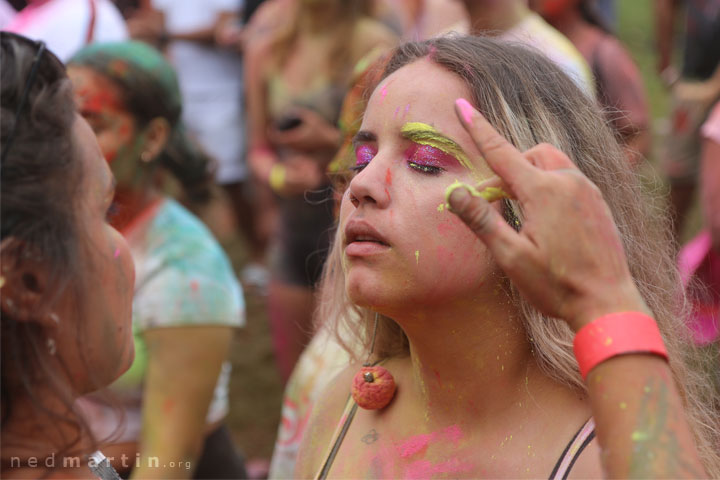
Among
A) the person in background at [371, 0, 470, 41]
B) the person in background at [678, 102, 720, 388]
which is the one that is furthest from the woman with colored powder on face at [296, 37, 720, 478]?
the person in background at [371, 0, 470, 41]

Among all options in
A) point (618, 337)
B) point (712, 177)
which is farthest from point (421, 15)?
point (618, 337)

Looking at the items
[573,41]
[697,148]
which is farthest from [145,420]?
[697,148]

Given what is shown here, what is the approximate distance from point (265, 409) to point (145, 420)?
2.48 m

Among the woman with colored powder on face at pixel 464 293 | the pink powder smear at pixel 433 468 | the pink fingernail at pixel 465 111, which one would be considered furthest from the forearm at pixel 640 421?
the pink powder smear at pixel 433 468

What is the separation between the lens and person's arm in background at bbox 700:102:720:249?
3.31m

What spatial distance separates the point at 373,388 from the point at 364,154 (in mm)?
518

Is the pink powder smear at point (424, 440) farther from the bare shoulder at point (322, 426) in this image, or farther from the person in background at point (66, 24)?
the person in background at point (66, 24)

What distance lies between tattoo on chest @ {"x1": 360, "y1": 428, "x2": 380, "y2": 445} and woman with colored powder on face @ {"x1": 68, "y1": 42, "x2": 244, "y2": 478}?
992mm

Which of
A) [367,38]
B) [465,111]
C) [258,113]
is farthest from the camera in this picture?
[258,113]

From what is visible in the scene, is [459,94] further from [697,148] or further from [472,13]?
[697,148]

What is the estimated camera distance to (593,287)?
1261mm

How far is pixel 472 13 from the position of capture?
13.4ft

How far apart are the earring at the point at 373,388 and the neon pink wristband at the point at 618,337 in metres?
0.74

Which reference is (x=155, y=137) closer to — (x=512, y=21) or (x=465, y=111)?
(x=512, y=21)
